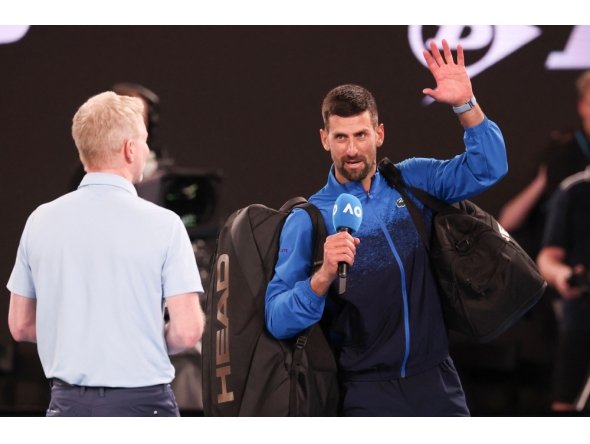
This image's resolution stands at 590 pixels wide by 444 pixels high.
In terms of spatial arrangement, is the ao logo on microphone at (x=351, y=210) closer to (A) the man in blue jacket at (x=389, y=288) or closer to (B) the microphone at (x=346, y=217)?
(B) the microphone at (x=346, y=217)

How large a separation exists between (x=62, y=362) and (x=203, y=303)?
2.27m

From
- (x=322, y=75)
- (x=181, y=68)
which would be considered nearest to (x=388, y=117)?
(x=322, y=75)

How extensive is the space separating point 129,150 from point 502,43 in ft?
9.84

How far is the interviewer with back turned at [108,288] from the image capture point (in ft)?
6.44

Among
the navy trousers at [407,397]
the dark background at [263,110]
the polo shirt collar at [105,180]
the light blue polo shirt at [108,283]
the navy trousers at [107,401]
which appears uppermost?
the dark background at [263,110]

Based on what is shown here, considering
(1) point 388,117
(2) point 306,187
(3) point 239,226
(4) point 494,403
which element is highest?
(1) point 388,117

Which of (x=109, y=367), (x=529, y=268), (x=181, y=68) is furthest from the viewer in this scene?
(x=181, y=68)

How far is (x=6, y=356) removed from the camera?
182 inches

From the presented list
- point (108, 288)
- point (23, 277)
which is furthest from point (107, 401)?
point (23, 277)

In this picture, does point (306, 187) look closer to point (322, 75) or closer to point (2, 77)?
point (322, 75)

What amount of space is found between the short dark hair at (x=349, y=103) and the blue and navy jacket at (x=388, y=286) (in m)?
0.32

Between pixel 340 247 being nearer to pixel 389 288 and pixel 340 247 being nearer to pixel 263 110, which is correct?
pixel 389 288

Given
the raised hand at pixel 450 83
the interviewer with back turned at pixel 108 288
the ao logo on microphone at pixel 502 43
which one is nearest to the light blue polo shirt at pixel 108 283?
the interviewer with back turned at pixel 108 288

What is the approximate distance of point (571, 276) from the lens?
4.44 m
